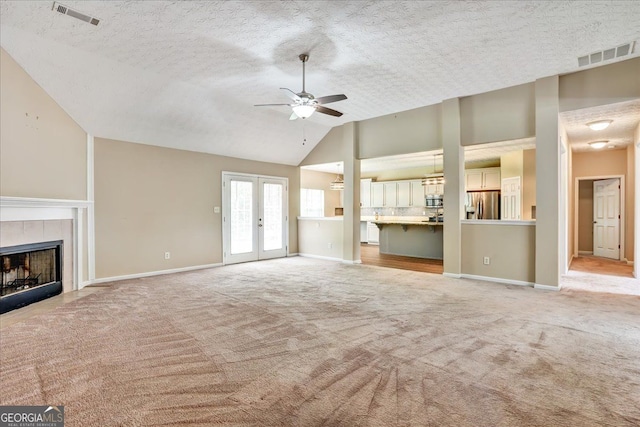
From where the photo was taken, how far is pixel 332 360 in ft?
8.59

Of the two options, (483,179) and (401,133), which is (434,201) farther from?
(401,133)

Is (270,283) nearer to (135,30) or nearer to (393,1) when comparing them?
(135,30)

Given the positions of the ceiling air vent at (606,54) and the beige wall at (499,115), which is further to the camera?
the beige wall at (499,115)

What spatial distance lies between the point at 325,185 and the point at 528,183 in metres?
6.50

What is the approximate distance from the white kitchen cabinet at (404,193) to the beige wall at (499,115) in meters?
4.91

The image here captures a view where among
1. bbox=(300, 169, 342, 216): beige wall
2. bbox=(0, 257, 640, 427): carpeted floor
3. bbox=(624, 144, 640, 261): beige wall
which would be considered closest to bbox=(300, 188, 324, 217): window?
bbox=(300, 169, 342, 216): beige wall

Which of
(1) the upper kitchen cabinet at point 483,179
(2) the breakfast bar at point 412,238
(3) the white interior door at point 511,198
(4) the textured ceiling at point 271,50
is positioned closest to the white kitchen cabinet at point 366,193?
(2) the breakfast bar at point 412,238

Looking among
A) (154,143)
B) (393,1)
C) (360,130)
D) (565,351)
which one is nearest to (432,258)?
(360,130)

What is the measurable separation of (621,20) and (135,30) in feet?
17.5

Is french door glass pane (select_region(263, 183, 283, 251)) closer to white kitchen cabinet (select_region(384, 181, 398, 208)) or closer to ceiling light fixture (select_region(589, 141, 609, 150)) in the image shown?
white kitchen cabinet (select_region(384, 181, 398, 208))

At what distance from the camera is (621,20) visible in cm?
336

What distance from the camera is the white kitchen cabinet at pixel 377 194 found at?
11.4 meters

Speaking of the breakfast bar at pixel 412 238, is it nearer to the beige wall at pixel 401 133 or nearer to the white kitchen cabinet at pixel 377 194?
the beige wall at pixel 401 133

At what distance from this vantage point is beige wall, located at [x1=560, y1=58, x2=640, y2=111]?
171 inches
